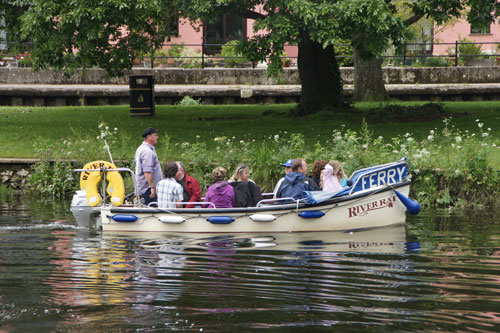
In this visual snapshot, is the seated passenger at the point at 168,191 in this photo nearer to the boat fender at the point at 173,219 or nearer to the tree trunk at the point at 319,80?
the boat fender at the point at 173,219

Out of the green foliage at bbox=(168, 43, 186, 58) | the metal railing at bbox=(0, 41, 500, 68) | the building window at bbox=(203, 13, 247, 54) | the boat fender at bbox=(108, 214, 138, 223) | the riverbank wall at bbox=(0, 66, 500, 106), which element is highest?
the building window at bbox=(203, 13, 247, 54)

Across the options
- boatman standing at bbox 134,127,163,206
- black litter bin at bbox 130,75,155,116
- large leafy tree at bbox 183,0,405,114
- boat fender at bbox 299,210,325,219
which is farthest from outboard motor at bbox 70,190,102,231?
black litter bin at bbox 130,75,155,116

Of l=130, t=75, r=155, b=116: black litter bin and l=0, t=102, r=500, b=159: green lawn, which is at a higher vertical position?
l=130, t=75, r=155, b=116: black litter bin

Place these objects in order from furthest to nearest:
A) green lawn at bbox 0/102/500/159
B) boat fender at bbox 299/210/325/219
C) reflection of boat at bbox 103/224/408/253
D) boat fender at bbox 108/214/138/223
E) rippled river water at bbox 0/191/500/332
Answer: green lawn at bbox 0/102/500/159 → boat fender at bbox 108/214/138/223 → boat fender at bbox 299/210/325/219 → reflection of boat at bbox 103/224/408/253 → rippled river water at bbox 0/191/500/332

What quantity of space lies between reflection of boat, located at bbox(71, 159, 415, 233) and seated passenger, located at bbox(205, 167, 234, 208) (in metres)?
0.28

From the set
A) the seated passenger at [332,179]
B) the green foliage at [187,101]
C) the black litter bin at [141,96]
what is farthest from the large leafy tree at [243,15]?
the green foliage at [187,101]

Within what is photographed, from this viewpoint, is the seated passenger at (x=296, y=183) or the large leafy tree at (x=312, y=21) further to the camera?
the large leafy tree at (x=312, y=21)

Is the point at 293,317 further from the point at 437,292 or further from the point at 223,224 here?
the point at 223,224

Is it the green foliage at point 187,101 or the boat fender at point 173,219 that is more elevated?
the green foliage at point 187,101

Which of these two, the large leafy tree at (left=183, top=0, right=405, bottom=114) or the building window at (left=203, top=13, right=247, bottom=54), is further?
the building window at (left=203, top=13, right=247, bottom=54)

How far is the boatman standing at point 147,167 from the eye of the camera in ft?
46.1

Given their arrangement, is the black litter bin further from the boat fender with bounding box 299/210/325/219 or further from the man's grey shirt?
the boat fender with bounding box 299/210/325/219

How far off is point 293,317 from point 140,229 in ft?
19.2

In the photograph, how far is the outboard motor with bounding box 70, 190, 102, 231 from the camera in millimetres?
14180
